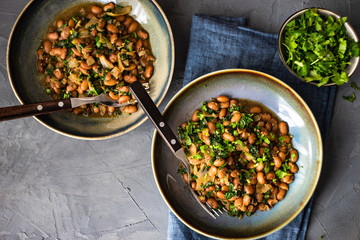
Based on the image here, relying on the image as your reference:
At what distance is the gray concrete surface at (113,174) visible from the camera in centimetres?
195

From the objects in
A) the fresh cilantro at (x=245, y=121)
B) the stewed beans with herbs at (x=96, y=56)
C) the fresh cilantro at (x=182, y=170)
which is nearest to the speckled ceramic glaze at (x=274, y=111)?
the fresh cilantro at (x=182, y=170)

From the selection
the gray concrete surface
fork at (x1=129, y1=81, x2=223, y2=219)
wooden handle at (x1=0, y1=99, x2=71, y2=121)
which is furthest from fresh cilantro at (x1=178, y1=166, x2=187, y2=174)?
wooden handle at (x1=0, y1=99, x2=71, y2=121)

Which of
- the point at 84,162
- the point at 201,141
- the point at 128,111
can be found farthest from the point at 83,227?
the point at 201,141

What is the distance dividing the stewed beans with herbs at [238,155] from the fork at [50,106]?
416 mm

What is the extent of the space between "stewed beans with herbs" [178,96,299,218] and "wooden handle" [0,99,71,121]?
66cm

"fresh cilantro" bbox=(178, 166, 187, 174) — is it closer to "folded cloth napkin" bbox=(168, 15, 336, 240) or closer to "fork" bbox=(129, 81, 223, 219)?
"fork" bbox=(129, 81, 223, 219)

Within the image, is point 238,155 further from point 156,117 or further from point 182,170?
point 156,117

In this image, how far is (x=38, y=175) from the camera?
80.7 inches

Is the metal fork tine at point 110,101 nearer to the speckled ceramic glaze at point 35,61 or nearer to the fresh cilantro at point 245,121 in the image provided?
the speckled ceramic glaze at point 35,61

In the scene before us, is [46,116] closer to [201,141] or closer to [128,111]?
[128,111]

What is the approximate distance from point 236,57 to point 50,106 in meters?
1.09

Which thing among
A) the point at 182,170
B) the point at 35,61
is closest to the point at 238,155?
the point at 182,170

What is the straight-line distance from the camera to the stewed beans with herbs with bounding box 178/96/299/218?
169 cm

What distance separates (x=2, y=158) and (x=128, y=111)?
929 millimetres
